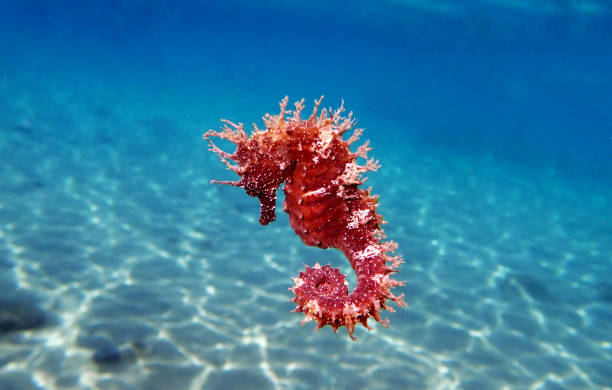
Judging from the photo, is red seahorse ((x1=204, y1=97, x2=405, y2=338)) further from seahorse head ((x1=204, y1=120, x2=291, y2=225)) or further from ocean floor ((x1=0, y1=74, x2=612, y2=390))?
ocean floor ((x1=0, y1=74, x2=612, y2=390))

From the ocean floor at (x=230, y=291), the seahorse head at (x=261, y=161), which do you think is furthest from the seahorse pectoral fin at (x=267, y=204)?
the ocean floor at (x=230, y=291)

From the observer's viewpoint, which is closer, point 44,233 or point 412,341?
point 412,341

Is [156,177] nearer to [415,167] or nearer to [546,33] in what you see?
[415,167]

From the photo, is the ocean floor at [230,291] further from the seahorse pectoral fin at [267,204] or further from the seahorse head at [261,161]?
the seahorse head at [261,161]

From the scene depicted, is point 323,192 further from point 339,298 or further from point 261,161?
point 339,298

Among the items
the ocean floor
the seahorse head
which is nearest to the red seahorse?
the seahorse head

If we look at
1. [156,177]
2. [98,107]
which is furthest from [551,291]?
[98,107]
